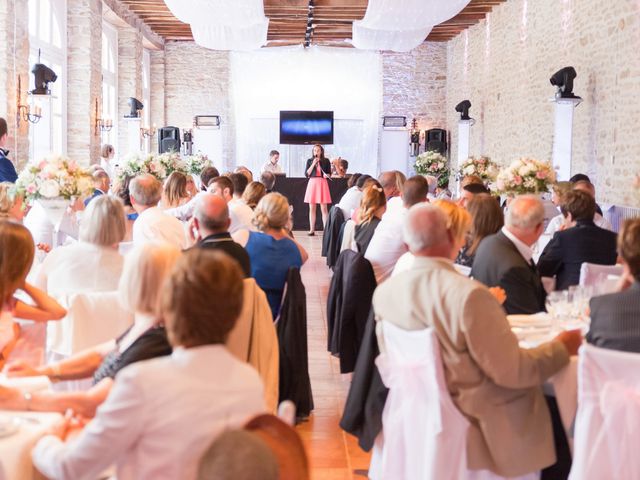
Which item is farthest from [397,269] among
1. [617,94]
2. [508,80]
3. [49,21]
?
[508,80]

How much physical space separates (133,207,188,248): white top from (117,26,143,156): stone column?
41.0 feet

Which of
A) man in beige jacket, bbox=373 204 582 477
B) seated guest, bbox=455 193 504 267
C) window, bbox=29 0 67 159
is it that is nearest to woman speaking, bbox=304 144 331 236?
window, bbox=29 0 67 159

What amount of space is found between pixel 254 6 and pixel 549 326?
943cm

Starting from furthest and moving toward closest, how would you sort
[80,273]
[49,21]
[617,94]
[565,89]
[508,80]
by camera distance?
[508,80] → [49,21] → [565,89] → [617,94] → [80,273]

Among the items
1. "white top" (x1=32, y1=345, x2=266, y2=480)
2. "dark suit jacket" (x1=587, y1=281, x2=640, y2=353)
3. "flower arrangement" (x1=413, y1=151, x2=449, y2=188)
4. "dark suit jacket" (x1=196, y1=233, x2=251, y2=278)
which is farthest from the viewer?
"flower arrangement" (x1=413, y1=151, x2=449, y2=188)

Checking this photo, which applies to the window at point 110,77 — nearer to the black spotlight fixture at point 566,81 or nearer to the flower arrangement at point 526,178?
the black spotlight fixture at point 566,81

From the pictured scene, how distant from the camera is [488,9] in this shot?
55.5 feet

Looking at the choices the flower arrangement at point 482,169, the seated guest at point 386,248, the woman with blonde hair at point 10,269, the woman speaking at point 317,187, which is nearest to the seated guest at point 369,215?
the seated guest at point 386,248

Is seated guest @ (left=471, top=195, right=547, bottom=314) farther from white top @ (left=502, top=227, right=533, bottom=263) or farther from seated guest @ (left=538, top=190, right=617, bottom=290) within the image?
seated guest @ (left=538, top=190, right=617, bottom=290)

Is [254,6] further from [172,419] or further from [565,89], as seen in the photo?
[172,419]

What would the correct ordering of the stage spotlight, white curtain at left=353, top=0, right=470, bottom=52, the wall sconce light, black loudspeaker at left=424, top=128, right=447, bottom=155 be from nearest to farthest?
1. the wall sconce light
2. the stage spotlight
3. white curtain at left=353, top=0, right=470, bottom=52
4. black loudspeaker at left=424, top=128, right=447, bottom=155

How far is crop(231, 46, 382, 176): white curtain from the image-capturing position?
866 inches

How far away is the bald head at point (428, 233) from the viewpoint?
10.8ft

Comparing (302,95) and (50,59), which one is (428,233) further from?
(302,95)
